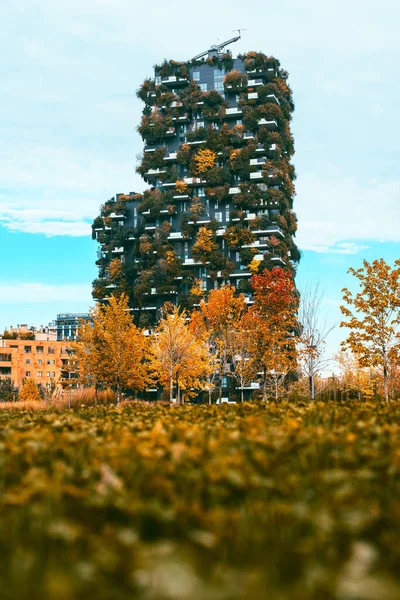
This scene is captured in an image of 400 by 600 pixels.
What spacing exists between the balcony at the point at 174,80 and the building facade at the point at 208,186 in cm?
13

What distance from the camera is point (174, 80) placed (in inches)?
3804

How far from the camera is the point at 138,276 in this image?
3713 inches

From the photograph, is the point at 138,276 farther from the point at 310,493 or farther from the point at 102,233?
the point at 310,493

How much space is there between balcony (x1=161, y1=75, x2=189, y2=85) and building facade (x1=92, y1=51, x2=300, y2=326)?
0.43 ft

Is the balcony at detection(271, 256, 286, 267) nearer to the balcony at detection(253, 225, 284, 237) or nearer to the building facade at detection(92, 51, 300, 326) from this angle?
the building facade at detection(92, 51, 300, 326)

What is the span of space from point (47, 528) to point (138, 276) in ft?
297

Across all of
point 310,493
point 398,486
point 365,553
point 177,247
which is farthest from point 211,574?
point 177,247

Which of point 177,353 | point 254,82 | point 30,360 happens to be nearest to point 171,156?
point 254,82

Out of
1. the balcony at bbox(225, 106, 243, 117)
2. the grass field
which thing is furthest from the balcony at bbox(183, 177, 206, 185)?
the grass field

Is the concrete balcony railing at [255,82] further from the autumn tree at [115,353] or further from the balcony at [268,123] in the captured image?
the autumn tree at [115,353]

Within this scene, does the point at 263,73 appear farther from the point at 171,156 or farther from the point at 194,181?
the point at 194,181

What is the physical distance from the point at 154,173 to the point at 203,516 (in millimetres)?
92670

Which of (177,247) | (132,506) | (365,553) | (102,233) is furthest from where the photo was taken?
(102,233)

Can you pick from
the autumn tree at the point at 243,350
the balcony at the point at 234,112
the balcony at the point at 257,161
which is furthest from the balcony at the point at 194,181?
the autumn tree at the point at 243,350
